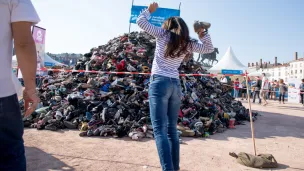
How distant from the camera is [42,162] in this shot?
11.3 feet

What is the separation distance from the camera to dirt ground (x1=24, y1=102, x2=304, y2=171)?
11.2ft

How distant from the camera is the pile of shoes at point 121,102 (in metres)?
5.48

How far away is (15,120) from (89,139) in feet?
11.9

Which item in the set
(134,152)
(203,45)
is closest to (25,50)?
(203,45)

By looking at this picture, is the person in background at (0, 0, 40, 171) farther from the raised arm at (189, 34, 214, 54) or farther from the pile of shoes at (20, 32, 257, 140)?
the pile of shoes at (20, 32, 257, 140)

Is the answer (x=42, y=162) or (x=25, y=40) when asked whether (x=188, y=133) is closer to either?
(x=42, y=162)

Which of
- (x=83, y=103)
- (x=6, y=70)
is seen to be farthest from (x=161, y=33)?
(x=83, y=103)

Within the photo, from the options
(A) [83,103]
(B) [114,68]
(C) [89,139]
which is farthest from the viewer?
(B) [114,68]

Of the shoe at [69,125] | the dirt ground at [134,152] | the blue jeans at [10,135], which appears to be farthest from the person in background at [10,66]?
the shoe at [69,125]

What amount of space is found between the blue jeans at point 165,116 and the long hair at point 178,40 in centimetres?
29

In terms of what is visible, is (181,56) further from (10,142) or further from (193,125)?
(193,125)

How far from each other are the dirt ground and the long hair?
1832 millimetres

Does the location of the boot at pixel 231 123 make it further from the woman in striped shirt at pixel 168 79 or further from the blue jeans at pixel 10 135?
the blue jeans at pixel 10 135

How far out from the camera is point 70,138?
481 cm
